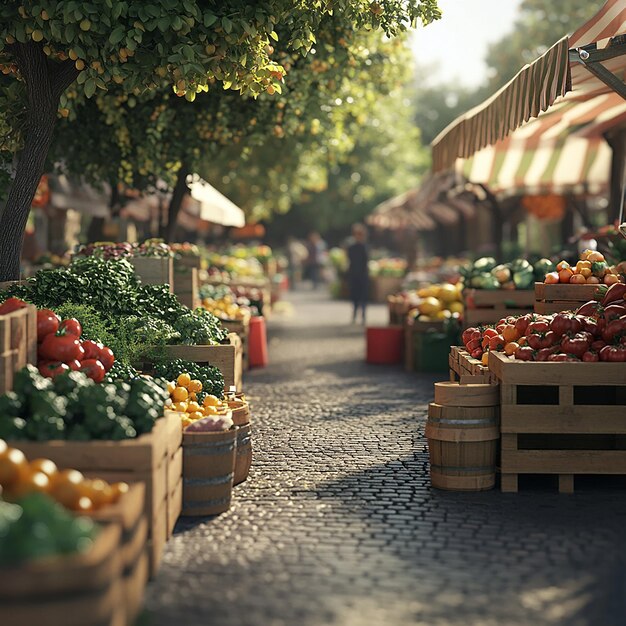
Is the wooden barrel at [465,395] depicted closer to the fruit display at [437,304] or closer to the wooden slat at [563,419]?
the wooden slat at [563,419]

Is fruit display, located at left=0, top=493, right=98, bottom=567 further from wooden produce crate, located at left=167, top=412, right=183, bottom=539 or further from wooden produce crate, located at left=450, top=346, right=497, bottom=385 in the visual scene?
wooden produce crate, located at left=450, top=346, right=497, bottom=385

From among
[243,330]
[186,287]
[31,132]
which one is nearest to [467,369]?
[31,132]

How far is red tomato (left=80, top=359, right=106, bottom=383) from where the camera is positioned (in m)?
6.66

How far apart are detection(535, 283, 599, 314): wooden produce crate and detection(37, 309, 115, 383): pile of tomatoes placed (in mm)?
4351

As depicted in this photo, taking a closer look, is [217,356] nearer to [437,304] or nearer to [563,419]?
[563,419]

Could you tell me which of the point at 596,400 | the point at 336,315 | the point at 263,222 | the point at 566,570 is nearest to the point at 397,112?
the point at 336,315

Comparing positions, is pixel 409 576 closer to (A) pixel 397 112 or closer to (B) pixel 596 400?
(B) pixel 596 400

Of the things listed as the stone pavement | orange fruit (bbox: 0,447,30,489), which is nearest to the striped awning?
the stone pavement

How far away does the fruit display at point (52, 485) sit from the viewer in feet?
14.5

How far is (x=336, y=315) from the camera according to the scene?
87.3 ft

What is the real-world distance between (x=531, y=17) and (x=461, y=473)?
34305 mm

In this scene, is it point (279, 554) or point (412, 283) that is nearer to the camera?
point (279, 554)

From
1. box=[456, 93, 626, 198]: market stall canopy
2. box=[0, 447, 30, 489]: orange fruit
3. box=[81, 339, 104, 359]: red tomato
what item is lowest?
box=[0, 447, 30, 489]: orange fruit

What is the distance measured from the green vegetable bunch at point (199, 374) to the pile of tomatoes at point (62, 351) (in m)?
1.02
